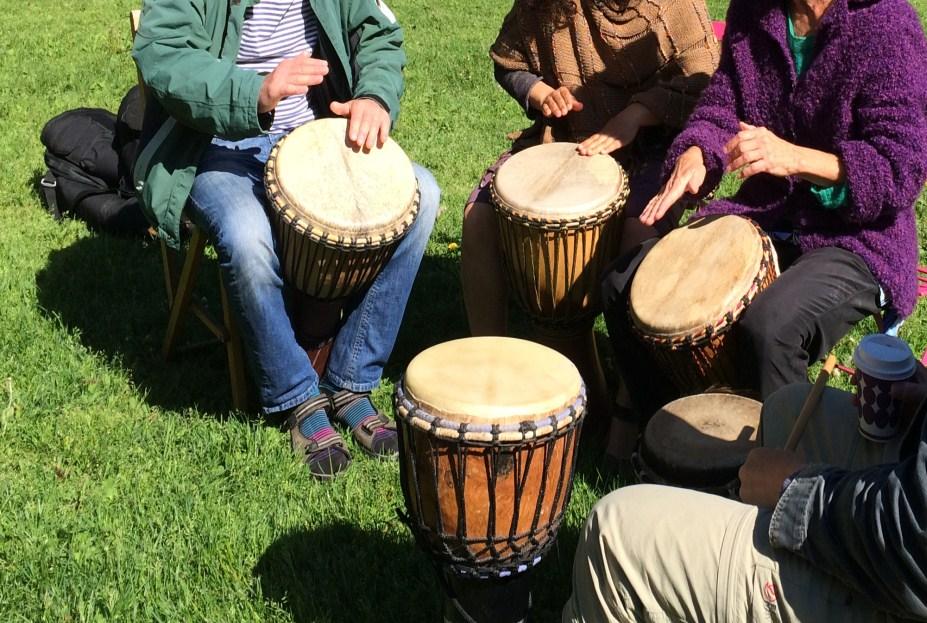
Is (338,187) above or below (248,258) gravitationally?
above

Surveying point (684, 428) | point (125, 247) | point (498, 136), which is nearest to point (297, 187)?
point (684, 428)

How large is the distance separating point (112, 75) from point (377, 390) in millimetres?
5053

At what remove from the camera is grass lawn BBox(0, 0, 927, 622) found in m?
2.97

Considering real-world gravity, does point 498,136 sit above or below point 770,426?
below

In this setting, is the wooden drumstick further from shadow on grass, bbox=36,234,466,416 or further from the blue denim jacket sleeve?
shadow on grass, bbox=36,234,466,416

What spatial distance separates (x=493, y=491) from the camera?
246cm

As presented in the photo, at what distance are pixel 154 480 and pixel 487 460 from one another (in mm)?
1492

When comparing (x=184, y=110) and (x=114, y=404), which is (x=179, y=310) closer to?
(x=114, y=404)

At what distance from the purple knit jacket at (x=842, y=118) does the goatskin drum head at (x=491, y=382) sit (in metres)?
1.15

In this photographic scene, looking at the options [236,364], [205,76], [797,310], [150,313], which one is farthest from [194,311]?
[797,310]

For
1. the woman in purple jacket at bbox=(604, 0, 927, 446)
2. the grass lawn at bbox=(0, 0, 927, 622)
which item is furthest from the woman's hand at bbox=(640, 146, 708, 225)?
the grass lawn at bbox=(0, 0, 927, 622)

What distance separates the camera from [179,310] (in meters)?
4.20

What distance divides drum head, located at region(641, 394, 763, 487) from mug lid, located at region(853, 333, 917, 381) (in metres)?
0.48

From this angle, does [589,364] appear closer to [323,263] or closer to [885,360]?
[323,263]
